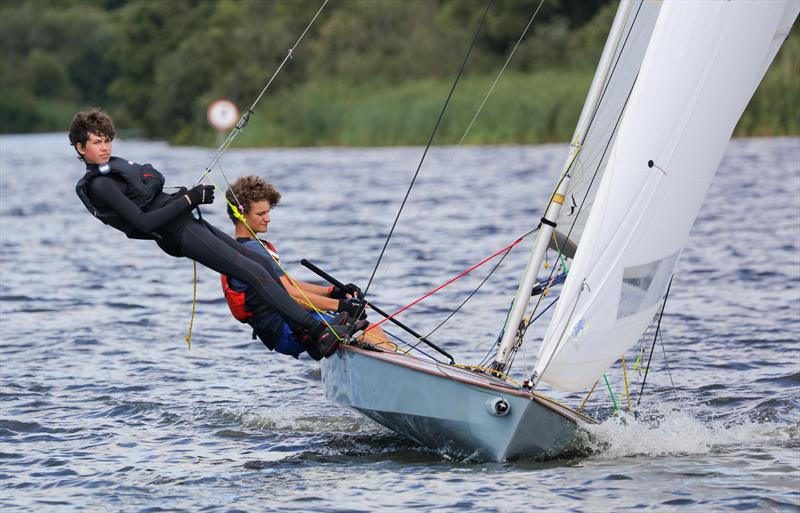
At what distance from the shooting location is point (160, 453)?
24.7 ft

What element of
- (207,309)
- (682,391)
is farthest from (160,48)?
(682,391)

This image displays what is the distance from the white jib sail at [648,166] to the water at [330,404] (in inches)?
29.5

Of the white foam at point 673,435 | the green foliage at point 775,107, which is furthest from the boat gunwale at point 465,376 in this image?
the green foliage at point 775,107

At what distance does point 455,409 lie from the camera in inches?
261

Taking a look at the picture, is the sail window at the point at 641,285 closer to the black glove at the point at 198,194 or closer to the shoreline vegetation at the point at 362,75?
the black glove at the point at 198,194

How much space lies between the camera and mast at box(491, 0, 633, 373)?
6926 millimetres

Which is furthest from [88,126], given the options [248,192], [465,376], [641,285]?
[641,285]

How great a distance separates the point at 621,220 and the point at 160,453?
2.99m

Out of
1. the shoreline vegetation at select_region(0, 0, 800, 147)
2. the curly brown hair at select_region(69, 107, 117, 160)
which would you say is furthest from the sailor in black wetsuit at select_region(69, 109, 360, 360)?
the shoreline vegetation at select_region(0, 0, 800, 147)

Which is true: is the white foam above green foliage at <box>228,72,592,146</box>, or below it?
below

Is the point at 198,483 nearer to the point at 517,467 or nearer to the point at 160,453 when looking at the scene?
the point at 160,453

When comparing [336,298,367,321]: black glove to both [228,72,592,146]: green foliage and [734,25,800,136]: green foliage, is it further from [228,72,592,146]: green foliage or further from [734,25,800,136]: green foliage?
[228,72,592,146]: green foliage

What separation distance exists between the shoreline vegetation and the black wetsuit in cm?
2420

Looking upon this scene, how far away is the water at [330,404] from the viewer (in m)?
6.50
